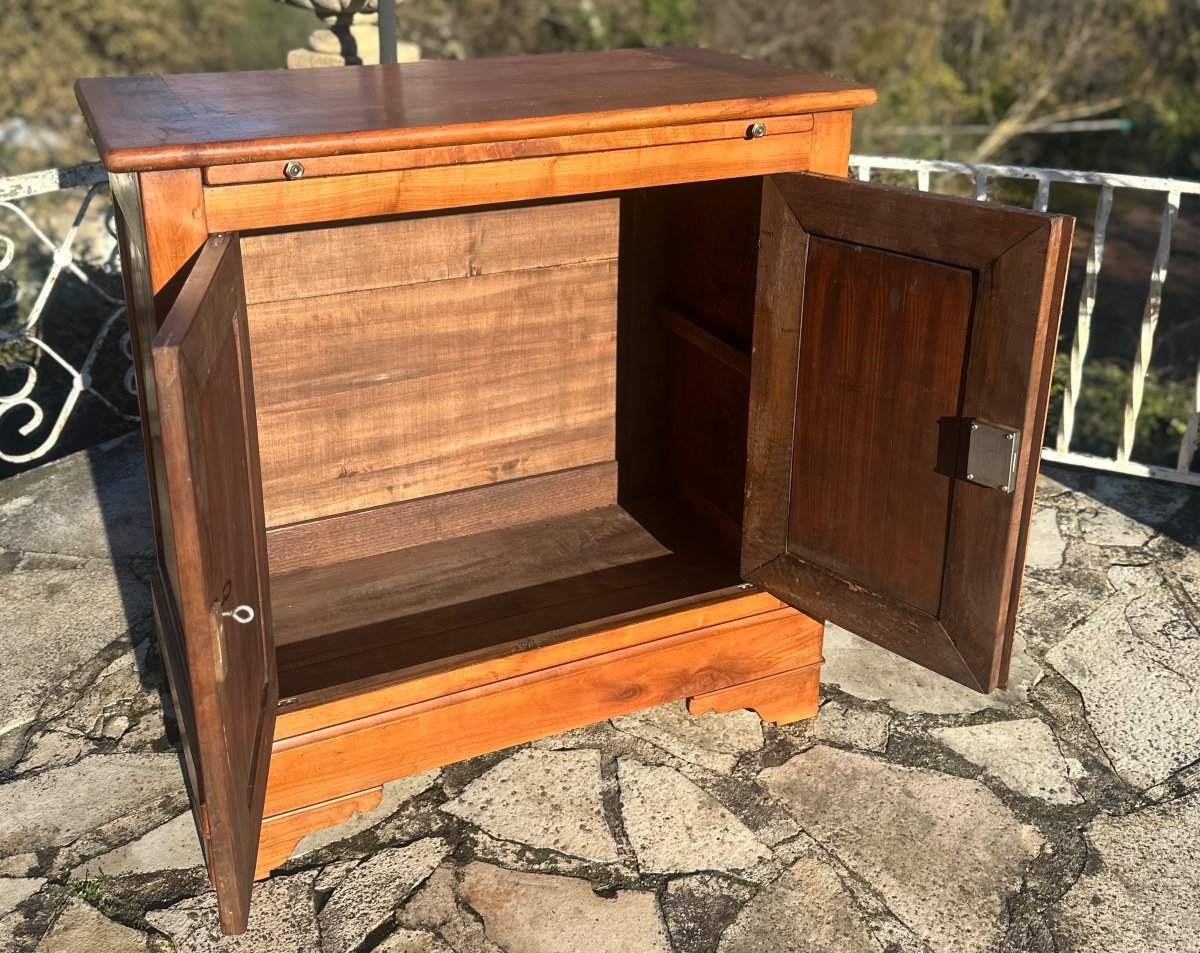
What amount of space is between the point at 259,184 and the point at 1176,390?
4986 mm

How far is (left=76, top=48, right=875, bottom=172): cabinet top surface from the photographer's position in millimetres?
2016

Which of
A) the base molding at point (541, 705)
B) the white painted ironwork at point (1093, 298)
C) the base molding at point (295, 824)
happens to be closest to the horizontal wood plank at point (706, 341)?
the base molding at point (541, 705)

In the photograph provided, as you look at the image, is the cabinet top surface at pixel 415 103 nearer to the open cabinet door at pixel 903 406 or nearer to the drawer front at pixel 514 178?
the drawer front at pixel 514 178

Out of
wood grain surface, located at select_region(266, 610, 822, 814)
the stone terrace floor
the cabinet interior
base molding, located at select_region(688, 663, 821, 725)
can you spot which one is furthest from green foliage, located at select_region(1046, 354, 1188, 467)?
wood grain surface, located at select_region(266, 610, 822, 814)

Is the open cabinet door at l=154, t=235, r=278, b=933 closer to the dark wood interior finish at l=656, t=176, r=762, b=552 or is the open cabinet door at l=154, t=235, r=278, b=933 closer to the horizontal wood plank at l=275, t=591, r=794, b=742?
the horizontal wood plank at l=275, t=591, r=794, b=742

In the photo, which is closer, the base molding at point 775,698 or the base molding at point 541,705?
the base molding at point 541,705

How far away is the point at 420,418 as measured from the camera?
318cm

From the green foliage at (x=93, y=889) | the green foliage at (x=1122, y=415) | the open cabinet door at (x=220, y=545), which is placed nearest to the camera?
the open cabinet door at (x=220, y=545)

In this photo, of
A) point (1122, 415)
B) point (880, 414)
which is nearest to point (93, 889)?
point (880, 414)

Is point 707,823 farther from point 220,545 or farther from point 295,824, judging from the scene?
point 220,545

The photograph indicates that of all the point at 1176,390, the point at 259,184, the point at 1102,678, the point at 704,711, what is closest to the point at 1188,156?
the point at 1176,390

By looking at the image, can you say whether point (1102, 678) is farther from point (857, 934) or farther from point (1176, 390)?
point (1176, 390)

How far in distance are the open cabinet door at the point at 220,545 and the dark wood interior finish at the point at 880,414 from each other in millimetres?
1076

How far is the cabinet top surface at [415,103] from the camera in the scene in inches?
79.4
